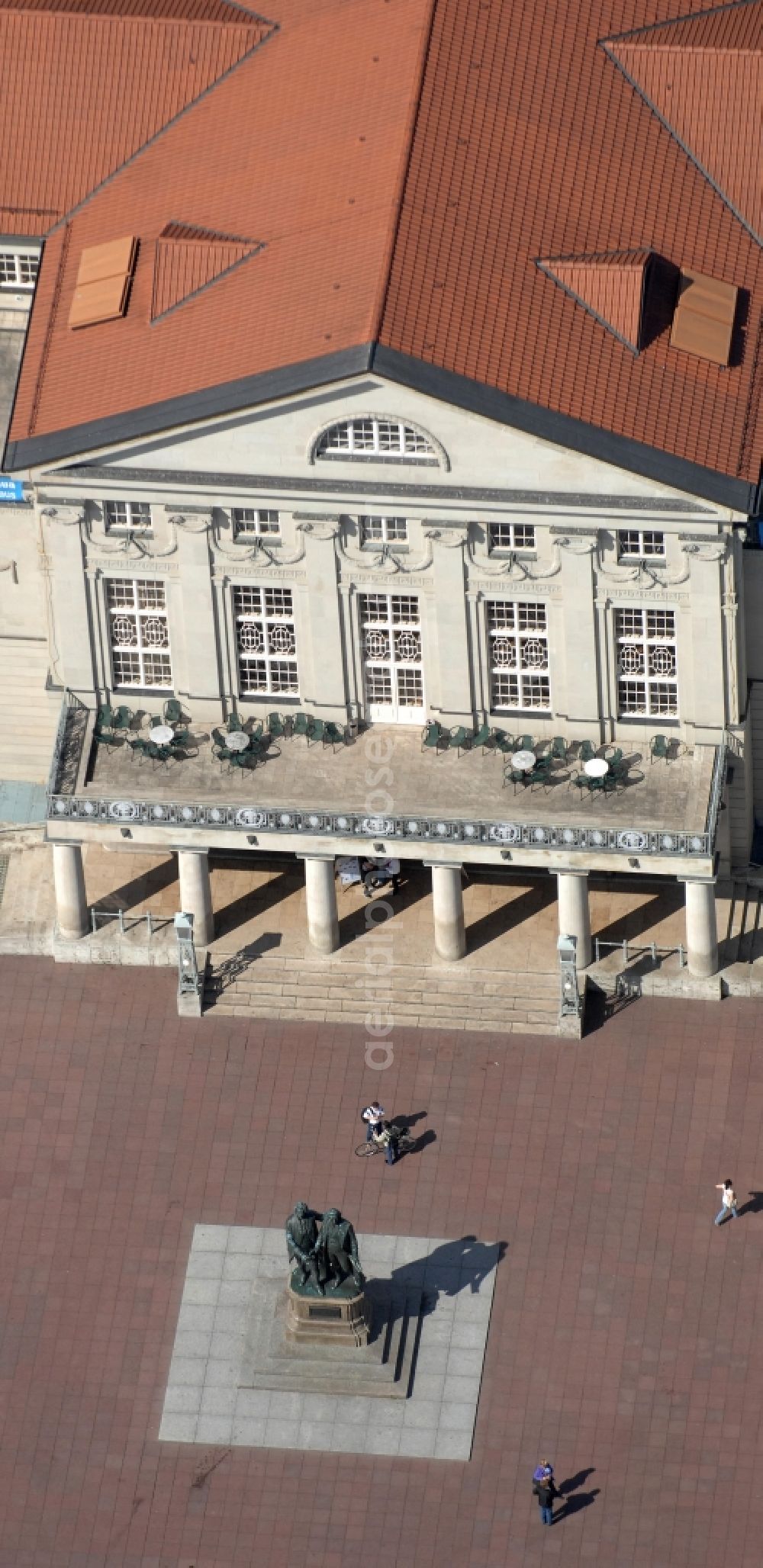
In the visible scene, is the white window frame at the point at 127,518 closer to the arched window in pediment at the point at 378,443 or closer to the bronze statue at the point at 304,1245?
the arched window in pediment at the point at 378,443

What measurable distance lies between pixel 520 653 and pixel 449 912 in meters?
7.65

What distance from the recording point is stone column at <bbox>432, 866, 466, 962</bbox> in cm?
13750

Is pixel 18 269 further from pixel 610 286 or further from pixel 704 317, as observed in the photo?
pixel 704 317

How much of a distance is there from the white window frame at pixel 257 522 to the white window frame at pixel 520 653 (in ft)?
20.7

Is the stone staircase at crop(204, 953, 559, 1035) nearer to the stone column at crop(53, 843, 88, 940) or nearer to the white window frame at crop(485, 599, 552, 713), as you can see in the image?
the stone column at crop(53, 843, 88, 940)

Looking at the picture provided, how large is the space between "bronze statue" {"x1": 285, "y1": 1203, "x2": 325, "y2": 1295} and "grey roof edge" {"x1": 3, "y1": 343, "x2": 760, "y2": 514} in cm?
2160

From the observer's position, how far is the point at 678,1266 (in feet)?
434

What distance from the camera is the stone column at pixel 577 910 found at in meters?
137

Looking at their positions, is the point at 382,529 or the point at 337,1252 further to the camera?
the point at 382,529

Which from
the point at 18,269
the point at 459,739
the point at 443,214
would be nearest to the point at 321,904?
the point at 459,739

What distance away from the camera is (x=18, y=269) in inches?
5704

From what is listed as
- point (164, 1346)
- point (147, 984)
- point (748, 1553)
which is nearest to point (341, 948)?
point (147, 984)

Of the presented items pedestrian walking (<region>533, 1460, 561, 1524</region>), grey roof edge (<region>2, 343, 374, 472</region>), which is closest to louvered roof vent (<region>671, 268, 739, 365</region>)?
grey roof edge (<region>2, 343, 374, 472</region>)

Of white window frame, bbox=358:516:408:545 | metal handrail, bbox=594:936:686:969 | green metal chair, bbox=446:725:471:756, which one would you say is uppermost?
Answer: white window frame, bbox=358:516:408:545
